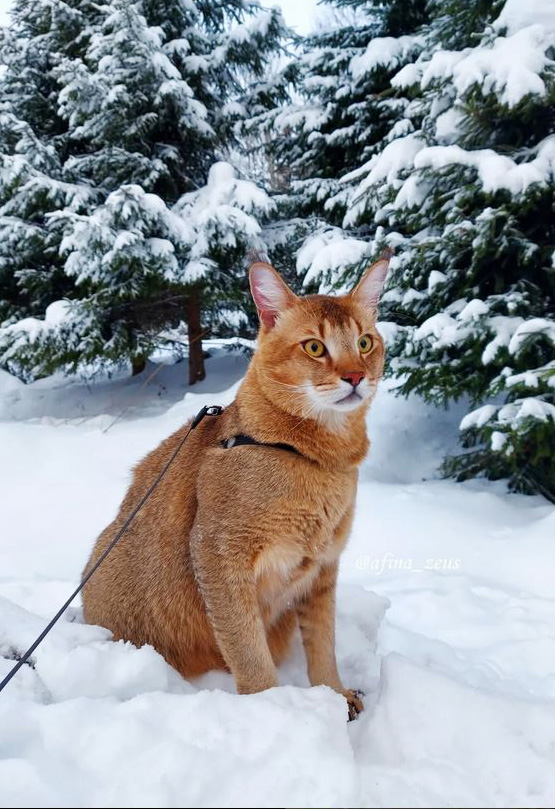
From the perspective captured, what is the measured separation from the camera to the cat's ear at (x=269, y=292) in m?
1.83

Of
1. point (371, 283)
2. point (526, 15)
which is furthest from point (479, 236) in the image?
point (371, 283)

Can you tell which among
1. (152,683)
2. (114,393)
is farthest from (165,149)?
(152,683)

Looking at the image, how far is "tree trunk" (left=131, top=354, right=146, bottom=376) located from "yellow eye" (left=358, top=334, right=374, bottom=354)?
19.7ft

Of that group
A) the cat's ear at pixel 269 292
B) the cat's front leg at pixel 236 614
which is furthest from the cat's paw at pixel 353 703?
the cat's ear at pixel 269 292

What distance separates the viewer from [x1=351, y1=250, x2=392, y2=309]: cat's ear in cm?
193

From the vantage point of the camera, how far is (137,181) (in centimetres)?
746

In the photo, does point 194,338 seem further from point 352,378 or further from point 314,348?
point 352,378

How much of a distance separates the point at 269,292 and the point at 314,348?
0.90 ft

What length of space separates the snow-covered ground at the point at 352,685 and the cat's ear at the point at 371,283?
1.16 m

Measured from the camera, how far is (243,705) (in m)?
1.20

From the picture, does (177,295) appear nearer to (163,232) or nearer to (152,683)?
(163,232)

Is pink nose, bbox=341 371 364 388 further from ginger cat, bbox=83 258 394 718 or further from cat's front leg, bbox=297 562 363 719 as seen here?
cat's front leg, bbox=297 562 363 719

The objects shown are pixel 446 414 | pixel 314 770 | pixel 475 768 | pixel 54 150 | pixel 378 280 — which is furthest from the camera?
pixel 54 150

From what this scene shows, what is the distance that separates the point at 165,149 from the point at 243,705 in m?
7.79
